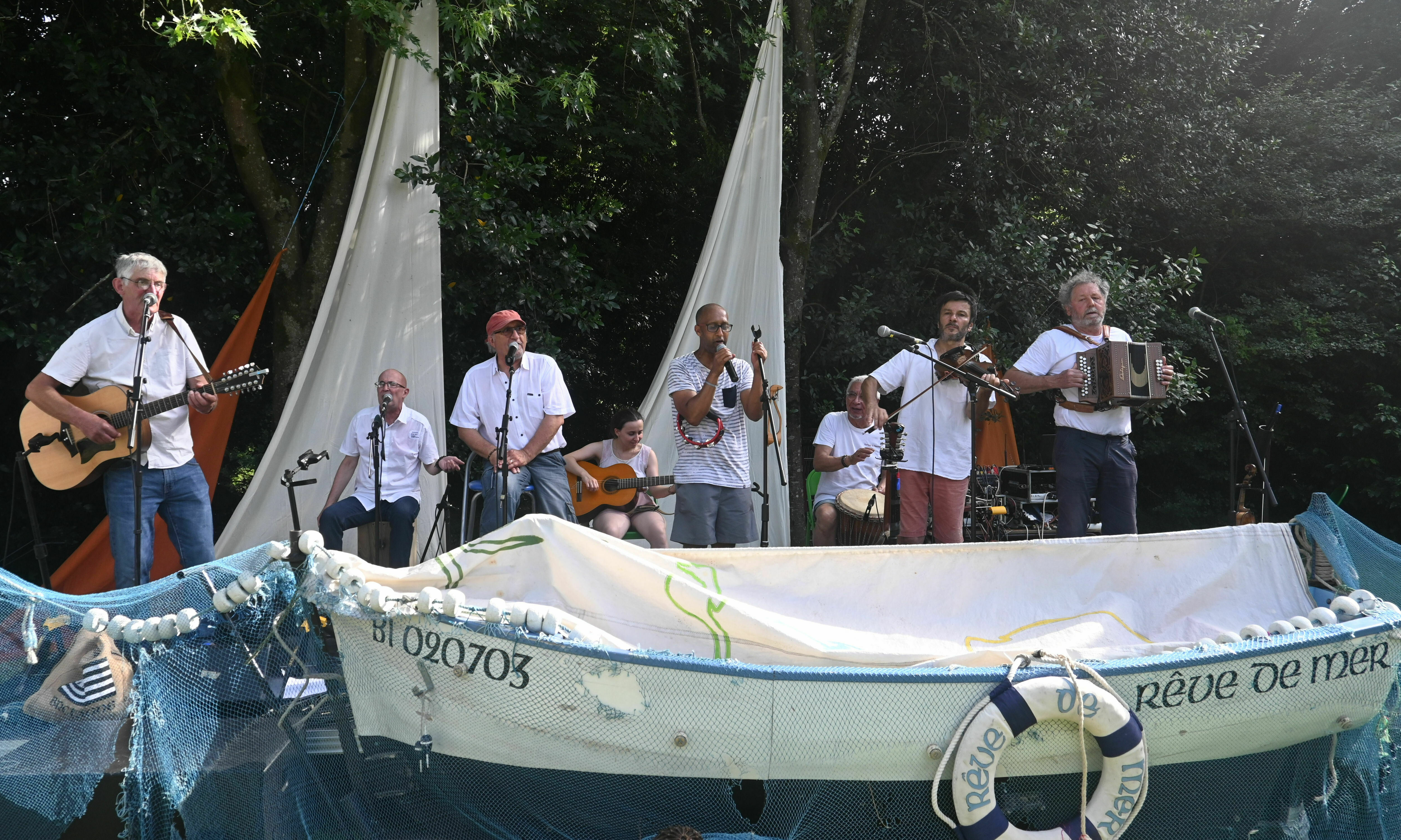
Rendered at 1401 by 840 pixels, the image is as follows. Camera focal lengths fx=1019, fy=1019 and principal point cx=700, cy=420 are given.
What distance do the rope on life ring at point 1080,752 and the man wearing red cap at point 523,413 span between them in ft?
9.09

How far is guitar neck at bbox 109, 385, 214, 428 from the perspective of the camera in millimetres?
3750

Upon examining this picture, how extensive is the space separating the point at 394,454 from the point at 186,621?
10.4 feet

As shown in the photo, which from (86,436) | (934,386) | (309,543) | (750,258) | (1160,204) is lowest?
(309,543)

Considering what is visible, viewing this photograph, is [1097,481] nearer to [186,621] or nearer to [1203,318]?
[1203,318]

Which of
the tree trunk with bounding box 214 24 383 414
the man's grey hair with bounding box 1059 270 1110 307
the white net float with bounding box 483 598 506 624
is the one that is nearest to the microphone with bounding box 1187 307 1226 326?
the man's grey hair with bounding box 1059 270 1110 307

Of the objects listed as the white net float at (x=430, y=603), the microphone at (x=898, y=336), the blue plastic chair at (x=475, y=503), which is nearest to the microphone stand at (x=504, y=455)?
the blue plastic chair at (x=475, y=503)

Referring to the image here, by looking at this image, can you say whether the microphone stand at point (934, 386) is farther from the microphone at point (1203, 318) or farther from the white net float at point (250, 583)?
the white net float at point (250, 583)

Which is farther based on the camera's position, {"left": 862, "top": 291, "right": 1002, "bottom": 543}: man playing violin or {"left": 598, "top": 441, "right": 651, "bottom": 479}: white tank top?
{"left": 598, "top": 441, "right": 651, "bottom": 479}: white tank top

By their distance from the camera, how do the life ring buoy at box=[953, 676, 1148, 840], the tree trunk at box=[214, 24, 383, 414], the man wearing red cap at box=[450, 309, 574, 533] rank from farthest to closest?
1. the tree trunk at box=[214, 24, 383, 414]
2. the man wearing red cap at box=[450, 309, 574, 533]
3. the life ring buoy at box=[953, 676, 1148, 840]

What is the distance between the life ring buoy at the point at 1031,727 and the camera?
224 cm

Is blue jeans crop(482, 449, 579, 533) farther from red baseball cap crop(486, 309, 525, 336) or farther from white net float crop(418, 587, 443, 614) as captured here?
white net float crop(418, 587, 443, 614)

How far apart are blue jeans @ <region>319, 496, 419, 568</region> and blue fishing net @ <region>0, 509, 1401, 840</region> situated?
2.81 metres

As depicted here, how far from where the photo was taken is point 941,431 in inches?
182

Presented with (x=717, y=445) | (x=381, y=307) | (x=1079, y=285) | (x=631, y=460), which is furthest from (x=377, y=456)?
(x=1079, y=285)
